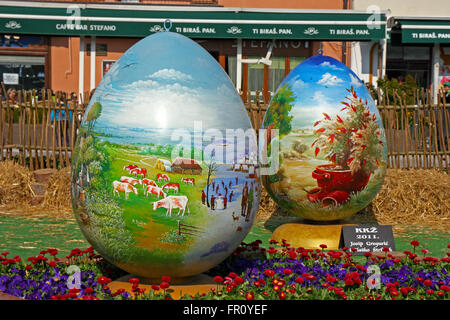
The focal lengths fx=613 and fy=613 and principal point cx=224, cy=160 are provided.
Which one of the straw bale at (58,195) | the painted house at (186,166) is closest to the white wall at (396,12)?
the straw bale at (58,195)

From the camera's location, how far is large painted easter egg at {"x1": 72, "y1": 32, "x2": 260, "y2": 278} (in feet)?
12.8

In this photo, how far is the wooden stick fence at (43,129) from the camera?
10.2 m

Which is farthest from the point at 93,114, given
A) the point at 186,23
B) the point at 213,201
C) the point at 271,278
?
the point at 186,23

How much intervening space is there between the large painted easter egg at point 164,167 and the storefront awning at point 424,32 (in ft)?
62.6

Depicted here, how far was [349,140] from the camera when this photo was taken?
621 cm

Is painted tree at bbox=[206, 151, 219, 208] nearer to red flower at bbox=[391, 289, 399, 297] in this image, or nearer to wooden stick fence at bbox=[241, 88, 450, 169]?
red flower at bbox=[391, 289, 399, 297]

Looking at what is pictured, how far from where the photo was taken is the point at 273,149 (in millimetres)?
6484

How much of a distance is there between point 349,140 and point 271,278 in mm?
2221

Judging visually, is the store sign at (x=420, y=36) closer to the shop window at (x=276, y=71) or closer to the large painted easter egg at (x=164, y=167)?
the shop window at (x=276, y=71)

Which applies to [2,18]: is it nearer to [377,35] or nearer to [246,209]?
[377,35]

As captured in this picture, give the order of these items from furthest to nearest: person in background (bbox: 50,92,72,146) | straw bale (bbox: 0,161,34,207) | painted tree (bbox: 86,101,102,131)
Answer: person in background (bbox: 50,92,72,146) → straw bale (bbox: 0,161,34,207) → painted tree (bbox: 86,101,102,131)

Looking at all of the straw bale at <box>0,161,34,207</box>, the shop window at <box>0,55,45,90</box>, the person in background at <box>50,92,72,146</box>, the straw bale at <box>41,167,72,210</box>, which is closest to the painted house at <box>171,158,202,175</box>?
the straw bale at <box>41,167,72,210</box>

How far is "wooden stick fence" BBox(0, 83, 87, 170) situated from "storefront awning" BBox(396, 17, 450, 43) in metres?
14.8
